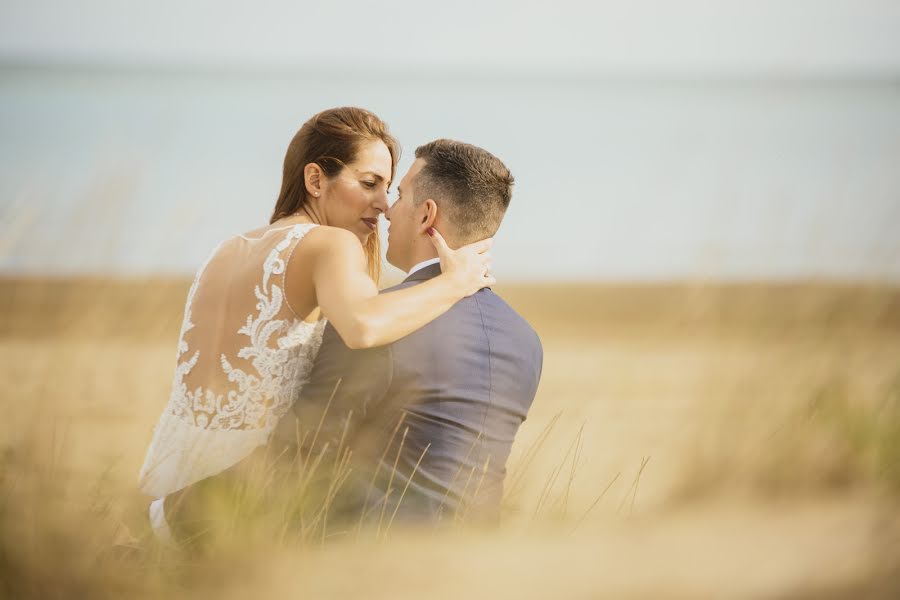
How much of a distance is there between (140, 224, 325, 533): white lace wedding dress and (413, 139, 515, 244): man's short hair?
0.60m

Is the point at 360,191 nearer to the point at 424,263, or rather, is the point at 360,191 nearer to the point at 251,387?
the point at 424,263

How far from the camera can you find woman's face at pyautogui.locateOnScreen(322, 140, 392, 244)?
14.9ft

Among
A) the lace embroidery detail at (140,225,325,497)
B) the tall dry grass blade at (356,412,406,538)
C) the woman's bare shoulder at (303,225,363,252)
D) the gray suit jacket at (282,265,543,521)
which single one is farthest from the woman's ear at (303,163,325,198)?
the tall dry grass blade at (356,412,406,538)

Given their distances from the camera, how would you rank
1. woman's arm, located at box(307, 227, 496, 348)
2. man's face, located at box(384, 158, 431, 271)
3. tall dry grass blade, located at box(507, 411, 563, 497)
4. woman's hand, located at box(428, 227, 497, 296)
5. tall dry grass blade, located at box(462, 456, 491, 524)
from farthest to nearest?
man's face, located at box(384, 158, 431, 271) < tall dry grass blade, located at box(507, 411, 563, 497) < woman's hand, located at box(428, 227, 497, 296) < tall dry grass blade, located at box(462, 456, 491, 524) < woman's arm, located at box(307, 227, 496, 348)

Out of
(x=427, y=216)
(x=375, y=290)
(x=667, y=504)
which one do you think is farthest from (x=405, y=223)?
(x=667, y=504)

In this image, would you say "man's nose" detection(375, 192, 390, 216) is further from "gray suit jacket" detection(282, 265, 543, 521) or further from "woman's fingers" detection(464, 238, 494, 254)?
"gray suit jacket" detection(282, 265, 543, 521)

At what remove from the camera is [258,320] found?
406 centimetres

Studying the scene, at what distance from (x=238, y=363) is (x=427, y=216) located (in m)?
1.06

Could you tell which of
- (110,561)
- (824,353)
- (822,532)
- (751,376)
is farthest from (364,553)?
(824,353)

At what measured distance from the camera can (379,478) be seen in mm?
3439

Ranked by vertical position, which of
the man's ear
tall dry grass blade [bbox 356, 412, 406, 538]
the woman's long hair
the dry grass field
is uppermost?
the woman's long hair

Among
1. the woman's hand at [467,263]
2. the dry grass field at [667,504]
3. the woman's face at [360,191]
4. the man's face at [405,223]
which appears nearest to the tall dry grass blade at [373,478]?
the dry grass field at [667,504]

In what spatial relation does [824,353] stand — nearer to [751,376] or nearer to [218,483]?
[751,376]

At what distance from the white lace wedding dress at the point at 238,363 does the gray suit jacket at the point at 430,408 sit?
41 centimetres
